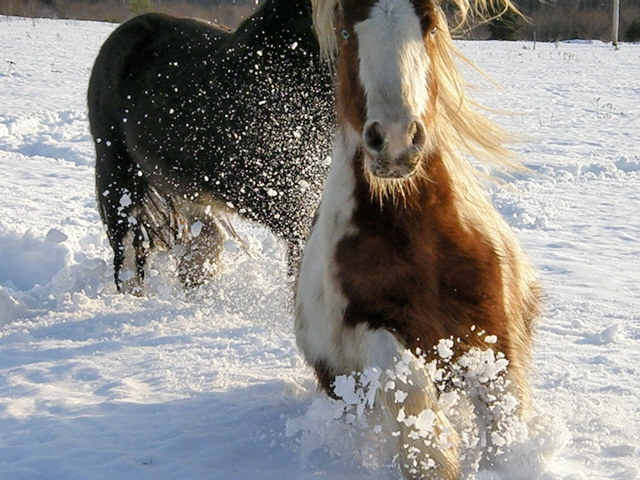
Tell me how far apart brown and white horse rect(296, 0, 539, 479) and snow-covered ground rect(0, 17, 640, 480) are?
11.5 inches

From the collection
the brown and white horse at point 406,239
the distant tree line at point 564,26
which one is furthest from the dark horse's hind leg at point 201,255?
the distant tree line at point 564,26

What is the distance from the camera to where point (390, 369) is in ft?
7.27

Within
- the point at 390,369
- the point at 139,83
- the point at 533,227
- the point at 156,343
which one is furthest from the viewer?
the point at 533,227

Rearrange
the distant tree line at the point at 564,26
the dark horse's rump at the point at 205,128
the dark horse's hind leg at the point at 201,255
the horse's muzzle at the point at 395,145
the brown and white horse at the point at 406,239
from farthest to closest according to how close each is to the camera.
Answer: the distant tree line at the point at 564,26 < the dark horse's hind leg at the point at 201,255 < the dark horse's rump at the point at 205,128 < the brown and white horse at the point at 406,239 < the horse's muzzle at the point at 395,145

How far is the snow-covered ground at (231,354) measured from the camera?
261 cm

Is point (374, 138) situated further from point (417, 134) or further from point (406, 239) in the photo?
point (406, 239)

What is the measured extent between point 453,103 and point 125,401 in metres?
1.82

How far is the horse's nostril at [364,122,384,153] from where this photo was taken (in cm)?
203

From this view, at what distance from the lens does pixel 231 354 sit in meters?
3.80

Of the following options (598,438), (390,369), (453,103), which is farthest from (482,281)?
(598,438)

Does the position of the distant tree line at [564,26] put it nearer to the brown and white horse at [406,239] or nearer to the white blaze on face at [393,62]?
the brown and white horse at [406,239]

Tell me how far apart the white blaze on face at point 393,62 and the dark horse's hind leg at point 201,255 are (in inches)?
127

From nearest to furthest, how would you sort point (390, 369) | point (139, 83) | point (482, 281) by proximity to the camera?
point (390, 369) < point (482, 281) < point (139, 83)

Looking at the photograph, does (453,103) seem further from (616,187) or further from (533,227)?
(616,187)
